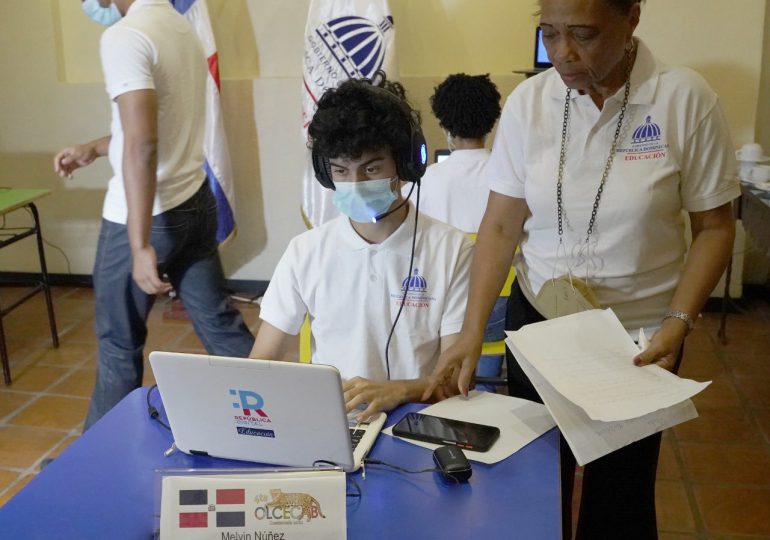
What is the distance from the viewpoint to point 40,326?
3.86 metres

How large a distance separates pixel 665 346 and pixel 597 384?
7.5 inches

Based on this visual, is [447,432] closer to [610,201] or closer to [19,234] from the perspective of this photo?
[610,201]

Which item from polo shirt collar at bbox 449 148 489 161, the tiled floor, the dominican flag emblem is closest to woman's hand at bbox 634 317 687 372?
the dominican flag emblem

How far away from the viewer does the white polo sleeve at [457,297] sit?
154 cm

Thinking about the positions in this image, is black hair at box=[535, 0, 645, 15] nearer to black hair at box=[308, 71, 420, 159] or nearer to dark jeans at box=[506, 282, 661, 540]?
black hair at box=[308, 71, 420, 159]

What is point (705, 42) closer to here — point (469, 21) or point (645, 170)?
point (469, 21)

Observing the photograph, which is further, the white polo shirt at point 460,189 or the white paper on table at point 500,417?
the white polo shirt at point 460,189

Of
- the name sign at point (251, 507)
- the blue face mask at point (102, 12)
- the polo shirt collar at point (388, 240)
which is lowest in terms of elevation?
the name sign at point (251, 507)

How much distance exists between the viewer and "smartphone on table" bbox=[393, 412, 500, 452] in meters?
1.19

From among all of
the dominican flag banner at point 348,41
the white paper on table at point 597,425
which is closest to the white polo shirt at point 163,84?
the dominican flag banner at point 348,41

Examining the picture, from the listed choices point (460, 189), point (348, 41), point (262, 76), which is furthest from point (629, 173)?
point (262, 76)

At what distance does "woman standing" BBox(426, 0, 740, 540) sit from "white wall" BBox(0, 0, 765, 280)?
Result: 91.0 inches

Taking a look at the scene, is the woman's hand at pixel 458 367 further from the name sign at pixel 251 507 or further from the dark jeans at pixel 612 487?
the name sign at pixel 251 507

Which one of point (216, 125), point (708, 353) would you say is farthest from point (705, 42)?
point (216, 125)
